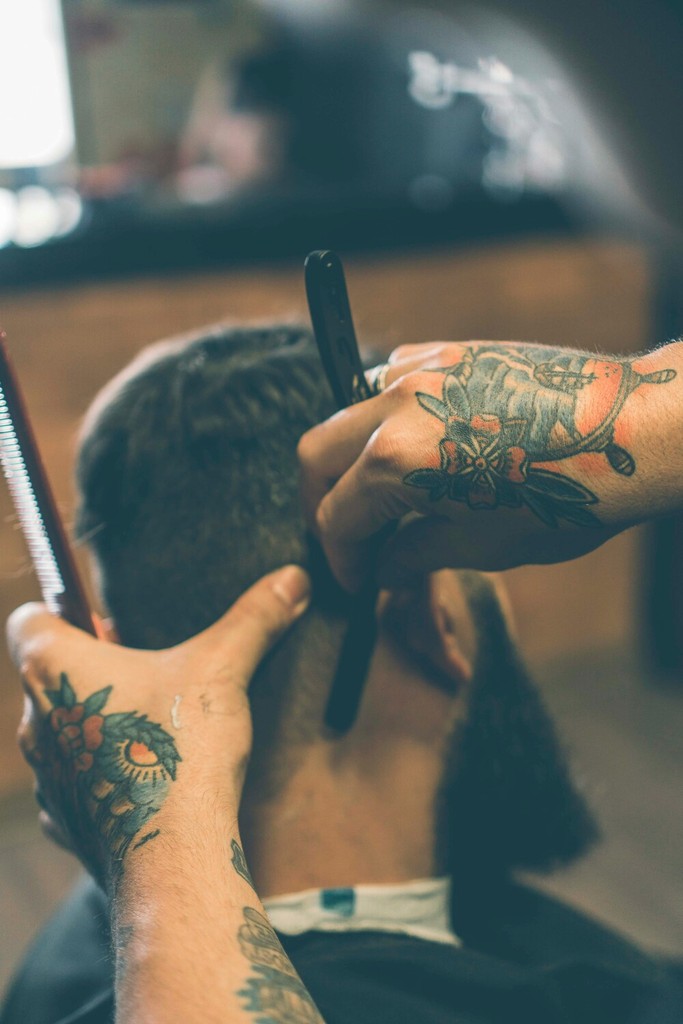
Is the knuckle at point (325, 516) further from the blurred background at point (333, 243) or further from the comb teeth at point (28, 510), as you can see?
the blurred background at point (333, 243)

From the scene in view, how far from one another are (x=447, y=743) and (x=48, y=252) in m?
2.07

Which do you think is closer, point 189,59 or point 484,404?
point 484,404

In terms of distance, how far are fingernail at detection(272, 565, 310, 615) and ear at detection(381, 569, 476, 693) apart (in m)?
0.10

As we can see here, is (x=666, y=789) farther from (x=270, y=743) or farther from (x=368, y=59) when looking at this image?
(x=368, y=59)

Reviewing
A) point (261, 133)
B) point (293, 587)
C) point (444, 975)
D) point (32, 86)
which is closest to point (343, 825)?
point (444, 975)

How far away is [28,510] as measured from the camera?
1019mm

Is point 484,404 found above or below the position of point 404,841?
above

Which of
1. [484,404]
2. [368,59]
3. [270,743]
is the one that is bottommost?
[270,743]

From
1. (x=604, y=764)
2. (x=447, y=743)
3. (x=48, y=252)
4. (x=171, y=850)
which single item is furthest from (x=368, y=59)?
(x=171, y=850)

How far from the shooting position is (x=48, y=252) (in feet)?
8.80

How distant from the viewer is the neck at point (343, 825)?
3.61 feet

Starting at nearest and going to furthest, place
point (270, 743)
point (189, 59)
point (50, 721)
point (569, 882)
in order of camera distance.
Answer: point (50, 721) → point (270, 743) → point (569, 882) → point (189, 59)

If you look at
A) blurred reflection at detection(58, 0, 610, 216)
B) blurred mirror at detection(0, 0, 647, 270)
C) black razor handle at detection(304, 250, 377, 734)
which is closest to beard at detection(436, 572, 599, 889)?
black razor handle at detection(304, 250, 377, 734)

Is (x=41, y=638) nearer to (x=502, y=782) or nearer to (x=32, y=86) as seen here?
(x=502, y=782)
